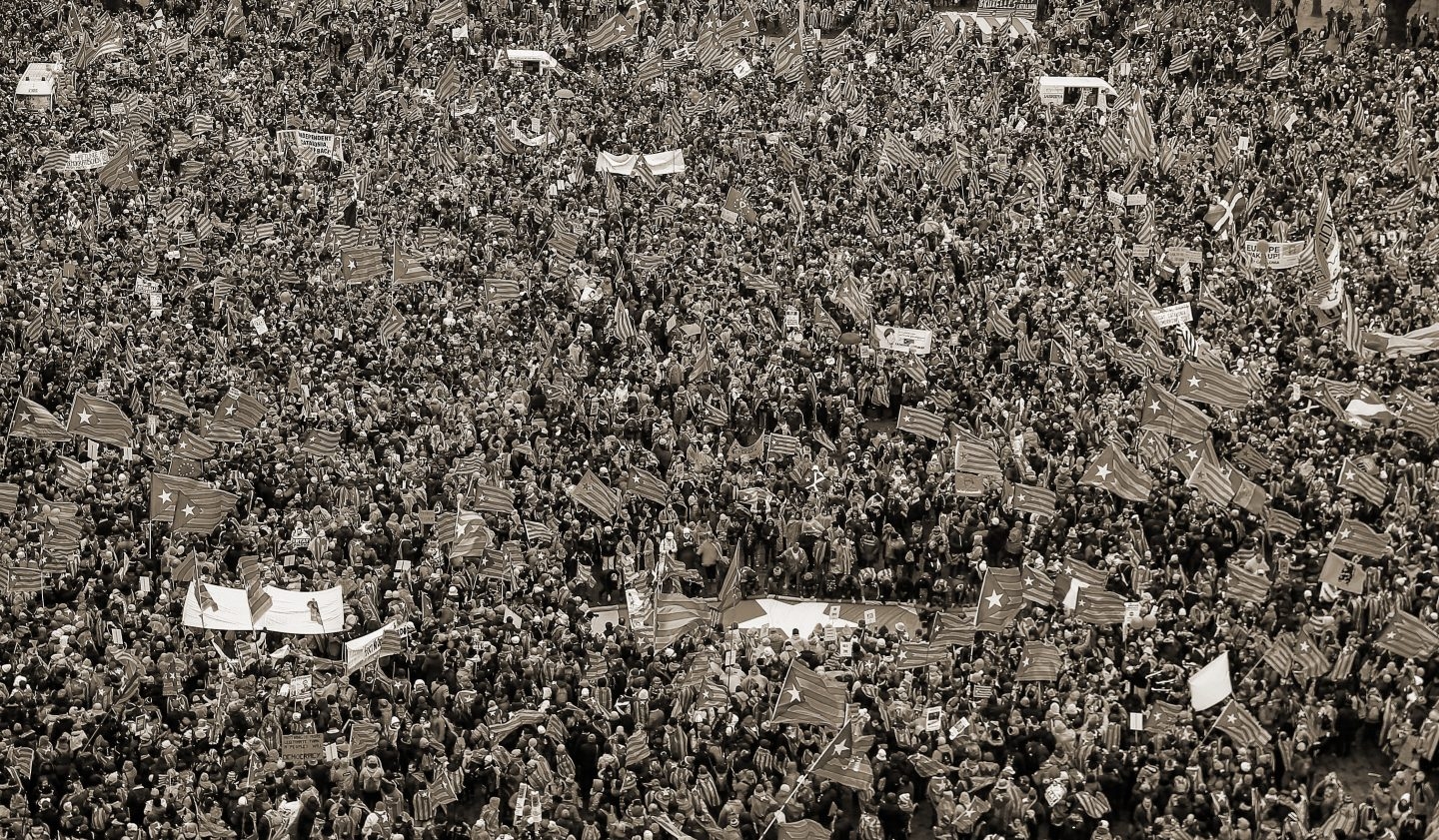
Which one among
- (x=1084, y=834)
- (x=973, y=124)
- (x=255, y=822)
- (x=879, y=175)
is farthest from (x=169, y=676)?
(x=973, y=124)

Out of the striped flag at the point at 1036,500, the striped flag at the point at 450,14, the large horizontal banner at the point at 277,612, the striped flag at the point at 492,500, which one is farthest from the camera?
the striped flag at the point at 450,14

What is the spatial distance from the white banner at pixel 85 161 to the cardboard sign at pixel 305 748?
2959cm

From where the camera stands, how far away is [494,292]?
50.7 metres

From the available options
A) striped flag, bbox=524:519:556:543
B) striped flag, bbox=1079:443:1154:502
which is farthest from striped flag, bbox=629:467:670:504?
striped flag, bbox=1079:443:1154:502

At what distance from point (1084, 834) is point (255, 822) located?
41.3ft

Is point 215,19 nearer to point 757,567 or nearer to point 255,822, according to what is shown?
point 757,567

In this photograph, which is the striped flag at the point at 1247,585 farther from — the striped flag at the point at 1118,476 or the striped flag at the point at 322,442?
the striped flag at the point at 322,442

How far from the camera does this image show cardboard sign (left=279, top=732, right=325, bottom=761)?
111 ft

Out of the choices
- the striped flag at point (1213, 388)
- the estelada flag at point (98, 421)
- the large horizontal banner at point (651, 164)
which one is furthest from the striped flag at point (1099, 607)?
the large horizontal banner at point (651, 164)

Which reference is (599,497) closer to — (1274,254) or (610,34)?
(1274,254)

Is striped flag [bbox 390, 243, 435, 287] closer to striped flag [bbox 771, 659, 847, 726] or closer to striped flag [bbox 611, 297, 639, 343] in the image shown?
striped flag [bbox 611, 297, 639, 343]

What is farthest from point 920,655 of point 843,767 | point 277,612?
point 277,612

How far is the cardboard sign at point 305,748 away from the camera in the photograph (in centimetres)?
3372

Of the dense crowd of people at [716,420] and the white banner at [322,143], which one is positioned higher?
the dense crowd of people at [716,420]
